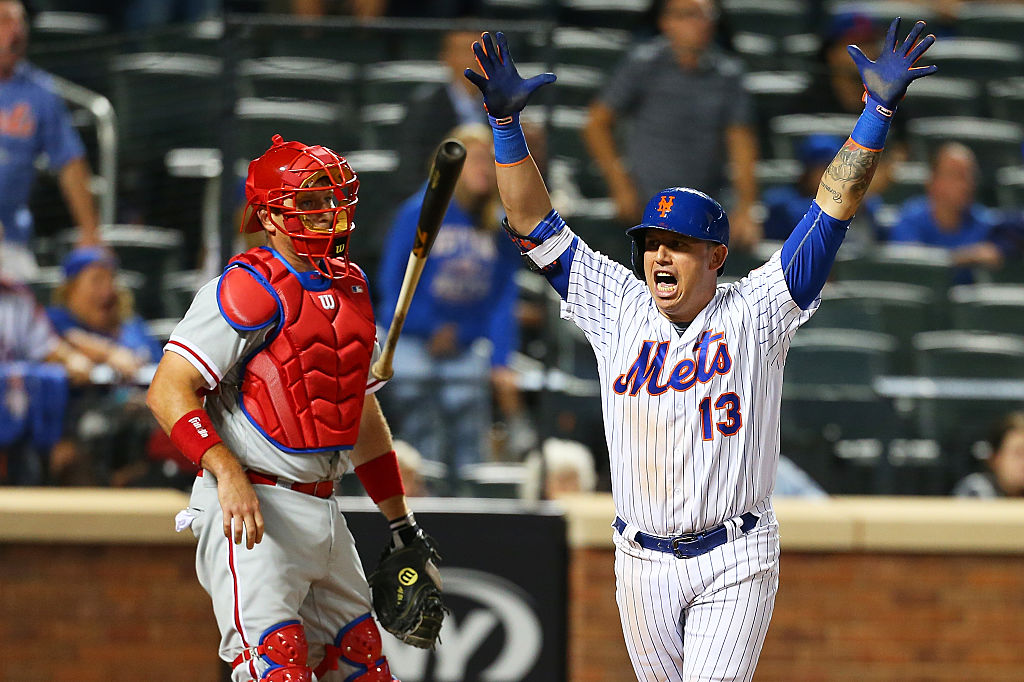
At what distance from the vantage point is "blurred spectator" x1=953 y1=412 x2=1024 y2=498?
224 inches

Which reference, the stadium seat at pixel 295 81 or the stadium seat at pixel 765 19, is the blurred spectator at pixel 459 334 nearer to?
the stadium seat at pixel 295 81

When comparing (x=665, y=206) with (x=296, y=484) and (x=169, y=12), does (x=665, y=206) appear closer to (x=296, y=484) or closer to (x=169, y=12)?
(x=296, y=484)

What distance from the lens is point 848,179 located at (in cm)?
332

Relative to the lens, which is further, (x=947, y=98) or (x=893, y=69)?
(x=947, y=98)

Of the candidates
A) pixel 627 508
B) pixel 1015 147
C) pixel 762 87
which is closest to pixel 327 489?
pixel 627 508

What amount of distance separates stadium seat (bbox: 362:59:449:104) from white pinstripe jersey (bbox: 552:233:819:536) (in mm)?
2228

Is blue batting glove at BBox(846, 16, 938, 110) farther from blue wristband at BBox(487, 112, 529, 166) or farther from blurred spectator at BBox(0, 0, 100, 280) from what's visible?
blurred spectator at BBox(0, 0, 100, 280)

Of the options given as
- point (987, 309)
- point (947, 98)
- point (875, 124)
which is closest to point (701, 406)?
point (875, 124)

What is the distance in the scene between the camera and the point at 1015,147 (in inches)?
311

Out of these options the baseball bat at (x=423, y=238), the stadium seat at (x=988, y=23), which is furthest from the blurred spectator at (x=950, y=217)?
the baseball bat at (x=423, y=238)

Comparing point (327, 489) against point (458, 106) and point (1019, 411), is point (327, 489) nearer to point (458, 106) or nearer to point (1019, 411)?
point (458, 106)

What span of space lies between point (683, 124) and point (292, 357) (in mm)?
3312

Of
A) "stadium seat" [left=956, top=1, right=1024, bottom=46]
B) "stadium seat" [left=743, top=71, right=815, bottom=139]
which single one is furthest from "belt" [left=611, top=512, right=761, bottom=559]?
"stadium seat" [left=956, top=1, right=1024, bottom=46]

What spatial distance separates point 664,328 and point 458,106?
2.24m
